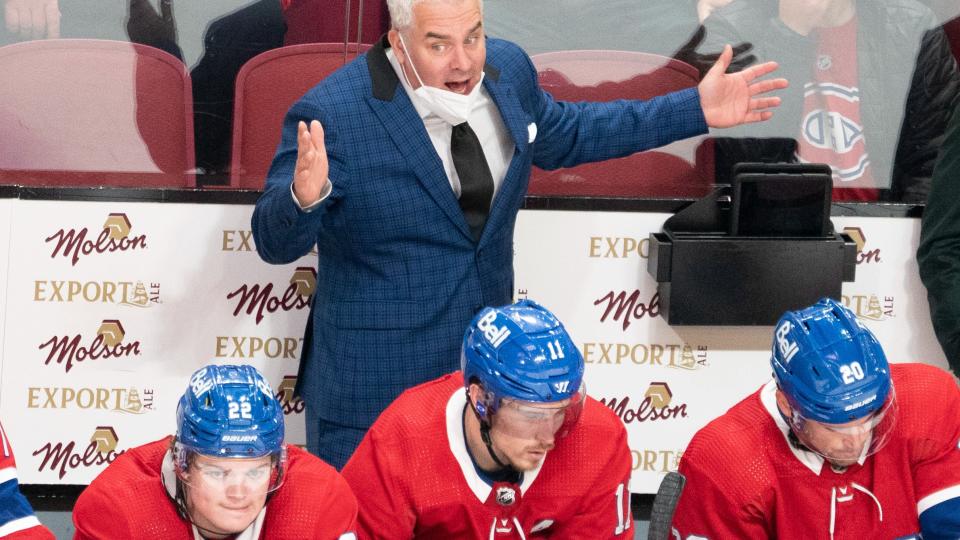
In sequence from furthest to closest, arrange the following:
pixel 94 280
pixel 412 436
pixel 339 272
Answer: pixel 94 280
pixel 339 272
pixel 412 436

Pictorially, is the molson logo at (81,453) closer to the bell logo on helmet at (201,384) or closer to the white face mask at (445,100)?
the white face mask at (445,100)

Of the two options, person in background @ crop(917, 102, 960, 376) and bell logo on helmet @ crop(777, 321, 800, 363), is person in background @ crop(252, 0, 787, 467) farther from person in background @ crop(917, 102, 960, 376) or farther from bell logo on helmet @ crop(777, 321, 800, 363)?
person in background @ crop(917, 102, 960, 376)

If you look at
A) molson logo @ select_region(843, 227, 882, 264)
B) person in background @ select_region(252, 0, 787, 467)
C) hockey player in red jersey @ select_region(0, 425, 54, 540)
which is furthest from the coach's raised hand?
molson logo @ select_region(843, 227, 882, 264)

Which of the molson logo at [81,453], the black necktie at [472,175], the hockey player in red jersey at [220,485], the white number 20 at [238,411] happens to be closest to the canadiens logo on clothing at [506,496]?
the hockey player in red jersey at [220,485]

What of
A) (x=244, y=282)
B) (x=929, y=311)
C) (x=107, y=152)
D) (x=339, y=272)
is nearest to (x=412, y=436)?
(x=339, y=272)

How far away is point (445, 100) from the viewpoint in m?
3.63

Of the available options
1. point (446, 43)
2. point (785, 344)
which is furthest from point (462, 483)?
point (446, 43)

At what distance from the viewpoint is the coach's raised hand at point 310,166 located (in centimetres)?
335

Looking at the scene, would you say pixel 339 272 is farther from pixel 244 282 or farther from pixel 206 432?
pixel 206 432

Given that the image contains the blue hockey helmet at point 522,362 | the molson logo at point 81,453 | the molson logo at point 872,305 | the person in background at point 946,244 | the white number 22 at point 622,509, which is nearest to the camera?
the blue hockey helmet at point 522,362

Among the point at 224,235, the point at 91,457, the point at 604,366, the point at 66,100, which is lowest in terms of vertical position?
the point at 91,457

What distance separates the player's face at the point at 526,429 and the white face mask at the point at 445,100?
0.94 metres

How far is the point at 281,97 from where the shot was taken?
4430 mm

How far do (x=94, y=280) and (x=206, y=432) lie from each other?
5.35ft
